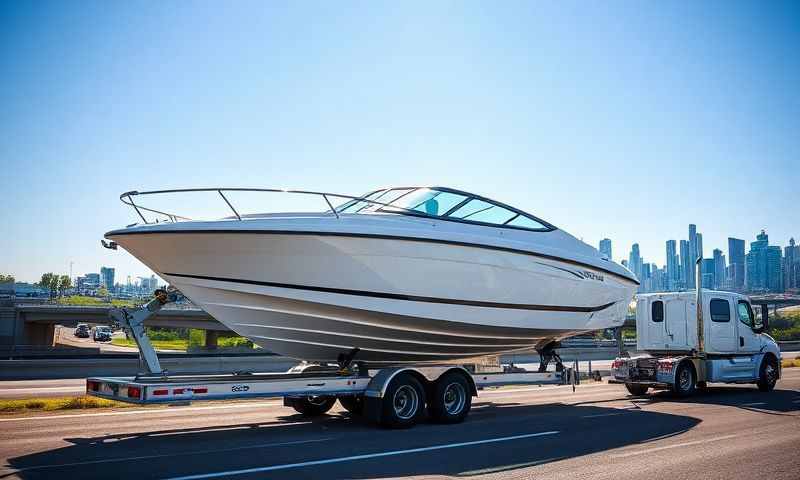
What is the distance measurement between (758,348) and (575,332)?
654 cm

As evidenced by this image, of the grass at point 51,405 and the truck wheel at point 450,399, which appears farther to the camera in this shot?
the grass at point 51,405

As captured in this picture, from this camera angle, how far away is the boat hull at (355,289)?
868cm

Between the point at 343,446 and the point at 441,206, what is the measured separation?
13.3 ft

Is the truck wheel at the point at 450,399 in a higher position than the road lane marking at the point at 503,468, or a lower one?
higher

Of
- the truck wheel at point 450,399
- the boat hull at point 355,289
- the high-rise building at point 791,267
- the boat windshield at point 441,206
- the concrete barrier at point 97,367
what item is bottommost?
the concrete barrier at point 97,367

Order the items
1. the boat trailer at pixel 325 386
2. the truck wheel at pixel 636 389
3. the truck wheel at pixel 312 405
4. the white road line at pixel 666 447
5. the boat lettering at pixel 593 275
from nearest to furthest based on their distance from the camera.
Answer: the white road line at pixel 666 447 < the boat trailer at pixel 325 386 < the truck wheel at pixel 312 405 < the boat lettering at pixel 593 275 < the truck wheel at pixel 636 389

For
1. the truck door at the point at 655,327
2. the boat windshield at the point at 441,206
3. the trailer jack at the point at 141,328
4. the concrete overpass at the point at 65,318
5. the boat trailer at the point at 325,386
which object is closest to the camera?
the boat trailer at the point at 325,386

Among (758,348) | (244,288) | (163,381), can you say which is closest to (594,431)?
(244,288)

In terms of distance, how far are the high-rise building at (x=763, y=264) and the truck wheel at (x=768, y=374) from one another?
100083 mm

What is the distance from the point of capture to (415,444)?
319 inches

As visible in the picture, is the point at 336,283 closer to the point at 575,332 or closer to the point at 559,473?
the point at 559,473

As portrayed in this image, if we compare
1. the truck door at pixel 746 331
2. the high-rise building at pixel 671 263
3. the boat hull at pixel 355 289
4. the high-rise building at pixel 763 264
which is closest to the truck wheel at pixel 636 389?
the truck door at pixel 746 331

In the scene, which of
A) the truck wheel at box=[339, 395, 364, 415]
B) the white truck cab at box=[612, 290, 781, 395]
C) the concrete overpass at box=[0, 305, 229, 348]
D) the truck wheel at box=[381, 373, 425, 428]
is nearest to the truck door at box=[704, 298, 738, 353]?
the white truck cab at box=[612, 290, 781, 395]

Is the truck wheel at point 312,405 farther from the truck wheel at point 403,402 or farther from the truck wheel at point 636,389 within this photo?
the truck wheel at point 636,389
